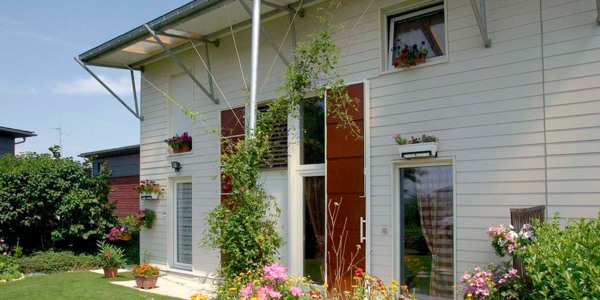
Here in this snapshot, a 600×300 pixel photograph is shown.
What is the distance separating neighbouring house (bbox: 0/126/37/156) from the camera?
719 inches

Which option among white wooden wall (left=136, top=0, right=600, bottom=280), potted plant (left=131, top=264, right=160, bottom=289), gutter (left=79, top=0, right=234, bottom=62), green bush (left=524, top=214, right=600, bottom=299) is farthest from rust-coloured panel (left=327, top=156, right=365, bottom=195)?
potted plant (left=131, top=264, right=160, bottom=289)

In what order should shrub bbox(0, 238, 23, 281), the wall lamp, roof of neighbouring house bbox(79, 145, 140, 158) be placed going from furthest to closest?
1. roof of neighbouring house bbox(79, 145, 140, 158)
2. the wall lamp
3. shrub bbox(0, 238, 23, 281)

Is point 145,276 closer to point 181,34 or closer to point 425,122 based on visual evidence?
point 181,34

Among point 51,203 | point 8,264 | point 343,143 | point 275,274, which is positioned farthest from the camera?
point 51,203

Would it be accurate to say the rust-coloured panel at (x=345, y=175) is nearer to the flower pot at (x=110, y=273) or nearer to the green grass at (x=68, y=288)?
the green grass at (x=68, y=288)

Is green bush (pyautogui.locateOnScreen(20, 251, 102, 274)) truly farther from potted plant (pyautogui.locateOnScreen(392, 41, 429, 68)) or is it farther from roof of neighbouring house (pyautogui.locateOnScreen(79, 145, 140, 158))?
potted plant (pyautogui.locateOnScreen(392, 41, 429, 68))

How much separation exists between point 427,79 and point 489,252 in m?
2.11

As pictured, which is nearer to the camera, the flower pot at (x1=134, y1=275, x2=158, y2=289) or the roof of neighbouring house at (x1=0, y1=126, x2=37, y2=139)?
the flower pot at (x1=134, y1=275, x2=158, y2=289)

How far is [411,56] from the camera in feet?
22.4

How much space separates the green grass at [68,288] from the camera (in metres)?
8.27

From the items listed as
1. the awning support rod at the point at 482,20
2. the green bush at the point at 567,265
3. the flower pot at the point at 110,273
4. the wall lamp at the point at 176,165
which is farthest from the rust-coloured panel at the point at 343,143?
the flower pot at the point at 110,273

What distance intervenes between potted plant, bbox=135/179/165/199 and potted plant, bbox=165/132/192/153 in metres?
0.98

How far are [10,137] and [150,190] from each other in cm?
1003

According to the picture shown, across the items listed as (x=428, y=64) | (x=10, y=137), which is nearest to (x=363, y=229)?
(x=428, y=64)
